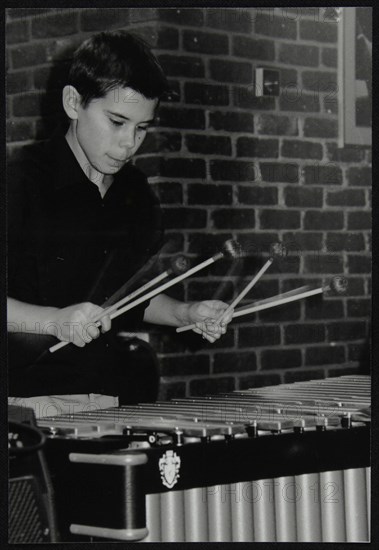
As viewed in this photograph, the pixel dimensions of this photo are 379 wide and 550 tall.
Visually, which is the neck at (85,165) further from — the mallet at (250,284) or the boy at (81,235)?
the mallet at (250,284)

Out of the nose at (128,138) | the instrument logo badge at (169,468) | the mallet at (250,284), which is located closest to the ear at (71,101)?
the nose at (128,138)

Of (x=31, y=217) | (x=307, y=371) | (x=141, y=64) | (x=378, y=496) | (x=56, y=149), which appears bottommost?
(x=378, y=496)

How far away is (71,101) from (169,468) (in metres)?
0.86

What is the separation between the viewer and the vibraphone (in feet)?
5.34

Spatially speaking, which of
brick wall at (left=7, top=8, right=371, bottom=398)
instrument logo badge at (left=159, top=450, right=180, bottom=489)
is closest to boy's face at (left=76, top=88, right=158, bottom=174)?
brick wall at (left=7, top=8, right=371, bottom=398)

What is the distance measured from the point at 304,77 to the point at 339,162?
8.5 inches

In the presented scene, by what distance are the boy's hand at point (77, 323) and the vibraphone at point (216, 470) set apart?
16 centimetres

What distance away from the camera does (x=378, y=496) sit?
193 cm

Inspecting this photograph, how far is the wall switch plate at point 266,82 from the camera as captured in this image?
2.44 m

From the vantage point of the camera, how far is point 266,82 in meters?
2.46

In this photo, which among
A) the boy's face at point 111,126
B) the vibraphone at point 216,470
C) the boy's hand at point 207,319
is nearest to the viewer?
the vibraphone at point 216,470

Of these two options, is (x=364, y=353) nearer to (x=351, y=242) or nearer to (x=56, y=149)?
(x=351, y=242)

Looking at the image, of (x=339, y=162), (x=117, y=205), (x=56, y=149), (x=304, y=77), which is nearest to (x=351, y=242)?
(x=339, y=162)

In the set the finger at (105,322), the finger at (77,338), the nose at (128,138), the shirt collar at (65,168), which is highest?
the nose at (128,138)
